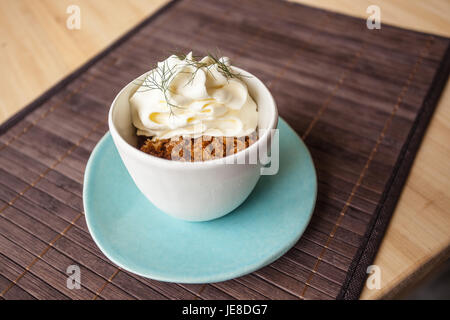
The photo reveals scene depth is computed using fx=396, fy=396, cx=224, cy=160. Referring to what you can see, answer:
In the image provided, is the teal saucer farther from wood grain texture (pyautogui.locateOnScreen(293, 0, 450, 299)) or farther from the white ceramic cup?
wood grain texture (pyautogui.locateOnScreen(293, 0, 450, 299))
